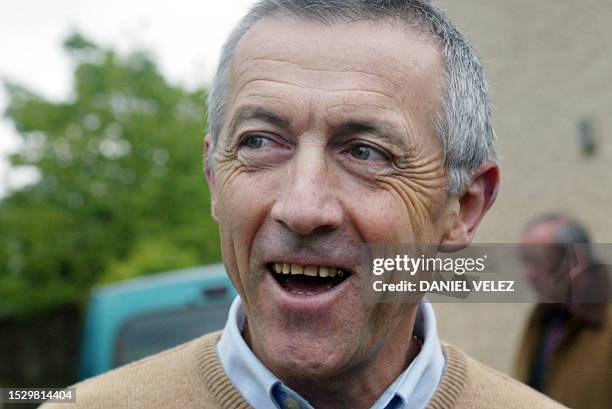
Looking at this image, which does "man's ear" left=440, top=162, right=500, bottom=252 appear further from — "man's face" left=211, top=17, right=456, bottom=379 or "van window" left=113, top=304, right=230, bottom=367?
"van window" left=113, top=304, right=230, bottom=367

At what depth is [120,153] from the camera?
19.1 metres

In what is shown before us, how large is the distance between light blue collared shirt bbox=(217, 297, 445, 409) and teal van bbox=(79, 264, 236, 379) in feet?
12.7

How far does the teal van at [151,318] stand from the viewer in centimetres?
605

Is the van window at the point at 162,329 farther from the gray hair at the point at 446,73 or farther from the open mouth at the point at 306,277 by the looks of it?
the open mouth at the point at 306,277

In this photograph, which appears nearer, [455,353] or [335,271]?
[335,271]

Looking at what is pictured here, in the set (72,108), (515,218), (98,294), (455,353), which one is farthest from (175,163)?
→ (455,353)

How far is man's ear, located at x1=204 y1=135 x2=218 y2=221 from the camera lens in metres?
2.22

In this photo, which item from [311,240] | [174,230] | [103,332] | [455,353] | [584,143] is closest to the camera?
[311,240]

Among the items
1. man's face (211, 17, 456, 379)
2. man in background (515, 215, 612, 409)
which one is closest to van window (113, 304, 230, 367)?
man in background (515, 215, 612, 409)

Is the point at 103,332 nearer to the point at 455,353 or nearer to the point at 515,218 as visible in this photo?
the point at 515,218

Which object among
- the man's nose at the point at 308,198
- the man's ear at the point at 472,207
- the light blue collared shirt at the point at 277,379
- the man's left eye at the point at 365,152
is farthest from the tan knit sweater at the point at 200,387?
the man's left eye at the point at 365,152

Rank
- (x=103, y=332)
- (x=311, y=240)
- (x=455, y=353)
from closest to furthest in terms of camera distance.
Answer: (x=311, y=240) → (x=455, y=353) → (x=103, y=332)

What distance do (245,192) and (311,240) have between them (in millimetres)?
213

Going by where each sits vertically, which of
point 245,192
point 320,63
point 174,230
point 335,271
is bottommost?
point 174,230
